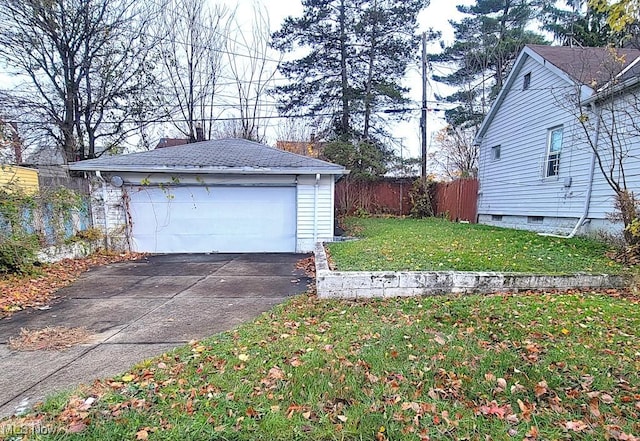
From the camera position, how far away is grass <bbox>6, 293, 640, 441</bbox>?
1.98m

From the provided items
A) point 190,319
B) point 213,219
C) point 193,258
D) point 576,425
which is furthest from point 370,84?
point 576,425

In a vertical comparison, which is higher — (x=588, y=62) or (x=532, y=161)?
(x=588, y=62)

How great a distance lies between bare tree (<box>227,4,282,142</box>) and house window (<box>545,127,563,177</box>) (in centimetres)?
1275

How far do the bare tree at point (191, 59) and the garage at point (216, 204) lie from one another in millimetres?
8028

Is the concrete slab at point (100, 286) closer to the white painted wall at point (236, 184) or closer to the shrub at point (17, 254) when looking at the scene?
Result: the shrub at point (17, 254)

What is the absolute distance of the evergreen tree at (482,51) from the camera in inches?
672

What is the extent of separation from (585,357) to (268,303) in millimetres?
3415

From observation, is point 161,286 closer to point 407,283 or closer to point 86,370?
point 86,370

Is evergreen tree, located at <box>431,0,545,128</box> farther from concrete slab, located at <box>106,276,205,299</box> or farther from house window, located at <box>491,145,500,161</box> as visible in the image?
concrete slab, located at <box>106,276,205,299</box>

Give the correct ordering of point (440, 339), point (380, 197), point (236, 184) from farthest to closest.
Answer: point (380, 197) < point (236, 184) < point (440, 339)

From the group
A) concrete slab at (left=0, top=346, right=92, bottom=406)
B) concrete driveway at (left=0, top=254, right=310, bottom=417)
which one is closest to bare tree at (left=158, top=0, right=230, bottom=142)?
concrete driveway at (left=0, top=254, right=310, bottom=417)

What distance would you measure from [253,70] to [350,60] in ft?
16.3

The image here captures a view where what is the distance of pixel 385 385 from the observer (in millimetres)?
2408

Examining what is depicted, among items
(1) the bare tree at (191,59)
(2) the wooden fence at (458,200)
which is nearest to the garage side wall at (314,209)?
(2) the wooden fence at (458,200)
